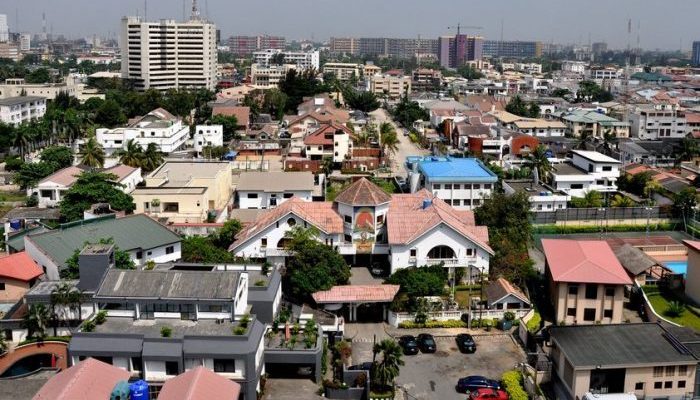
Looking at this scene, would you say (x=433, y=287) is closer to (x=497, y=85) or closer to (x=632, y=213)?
(x=632, y=213)

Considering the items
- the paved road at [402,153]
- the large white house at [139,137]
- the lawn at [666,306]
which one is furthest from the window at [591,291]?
the large white house at [139,137]

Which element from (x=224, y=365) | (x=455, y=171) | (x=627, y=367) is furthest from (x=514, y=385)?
(x=455, y=171)

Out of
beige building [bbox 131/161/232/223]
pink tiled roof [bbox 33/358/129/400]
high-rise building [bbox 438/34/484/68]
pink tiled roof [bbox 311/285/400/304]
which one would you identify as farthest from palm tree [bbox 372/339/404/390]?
high-rise building [bbox 438/34/484/68]

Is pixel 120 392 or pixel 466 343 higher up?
pixel 120 392

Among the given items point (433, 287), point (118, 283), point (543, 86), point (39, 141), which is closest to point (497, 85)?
point (543, 86)

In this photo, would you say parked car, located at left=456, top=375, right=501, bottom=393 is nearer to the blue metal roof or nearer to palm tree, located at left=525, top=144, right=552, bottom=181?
the blue metal roof

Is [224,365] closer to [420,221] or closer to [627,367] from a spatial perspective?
[627,367]
